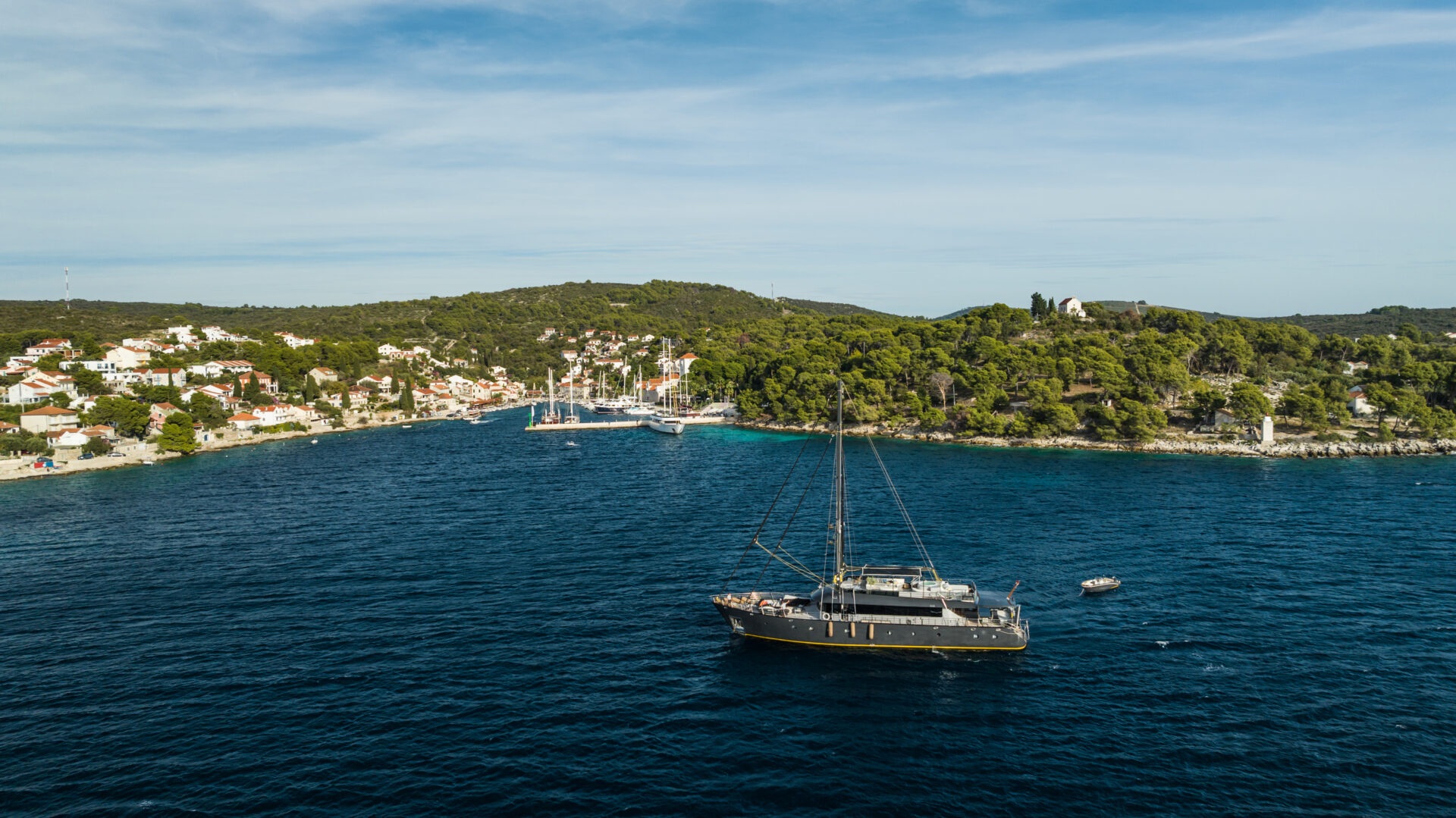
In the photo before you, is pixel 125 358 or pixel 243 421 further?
pixel 125 358

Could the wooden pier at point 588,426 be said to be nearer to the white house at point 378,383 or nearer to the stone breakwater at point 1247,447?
the white house at point 378,383

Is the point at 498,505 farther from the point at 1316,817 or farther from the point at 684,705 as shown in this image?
the point at 1316,817

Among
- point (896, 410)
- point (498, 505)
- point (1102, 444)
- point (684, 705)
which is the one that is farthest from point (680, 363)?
point (684, 705)

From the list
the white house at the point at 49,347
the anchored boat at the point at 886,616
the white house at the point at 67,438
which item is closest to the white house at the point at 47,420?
the white house at the point at 67,438

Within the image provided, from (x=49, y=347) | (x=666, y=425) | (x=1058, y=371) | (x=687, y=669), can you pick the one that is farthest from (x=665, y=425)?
(x=49, y=347)

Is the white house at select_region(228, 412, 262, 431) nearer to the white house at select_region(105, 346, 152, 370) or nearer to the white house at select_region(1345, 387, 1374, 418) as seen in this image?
the white house at select_region(105, 346, 152, 370)

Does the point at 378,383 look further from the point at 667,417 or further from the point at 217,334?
the point at 667,417
